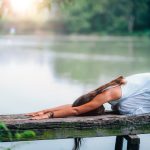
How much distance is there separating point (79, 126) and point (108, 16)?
57.9m

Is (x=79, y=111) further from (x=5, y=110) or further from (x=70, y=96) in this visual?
(x=70, y=96)

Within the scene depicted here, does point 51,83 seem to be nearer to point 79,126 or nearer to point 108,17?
point 79,126

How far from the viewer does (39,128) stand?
444 centimetres

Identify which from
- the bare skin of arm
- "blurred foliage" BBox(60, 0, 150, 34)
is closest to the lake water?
the bare skin of arm

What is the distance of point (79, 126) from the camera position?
457 cm

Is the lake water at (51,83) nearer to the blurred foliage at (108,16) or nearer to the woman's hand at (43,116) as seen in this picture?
the woman's hand at (43,116)

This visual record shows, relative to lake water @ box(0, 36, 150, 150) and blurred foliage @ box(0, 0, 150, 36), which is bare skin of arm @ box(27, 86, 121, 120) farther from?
blurred foliage @ box(0, 0, 150, 36)

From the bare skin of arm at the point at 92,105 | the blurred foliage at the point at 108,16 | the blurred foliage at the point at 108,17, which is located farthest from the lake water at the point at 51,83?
the blurred foliage at the point at 108,16

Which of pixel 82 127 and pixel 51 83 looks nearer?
pixel 82 127

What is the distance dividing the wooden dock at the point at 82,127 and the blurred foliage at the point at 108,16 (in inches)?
1985

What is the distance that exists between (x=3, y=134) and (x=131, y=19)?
53945 millimetres

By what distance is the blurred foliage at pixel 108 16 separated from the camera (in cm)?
5625

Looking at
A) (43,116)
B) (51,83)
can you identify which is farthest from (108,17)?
(43,116)

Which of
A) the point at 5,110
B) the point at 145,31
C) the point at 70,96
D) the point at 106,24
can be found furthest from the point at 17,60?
the point at 106,24
